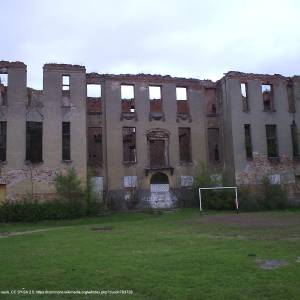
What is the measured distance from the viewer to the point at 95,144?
32844 millimetres

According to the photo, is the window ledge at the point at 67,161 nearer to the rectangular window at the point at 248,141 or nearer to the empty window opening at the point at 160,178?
the empty window opening at the point at 160,178

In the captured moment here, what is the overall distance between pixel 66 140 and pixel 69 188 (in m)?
3.43

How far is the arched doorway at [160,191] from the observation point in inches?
1217

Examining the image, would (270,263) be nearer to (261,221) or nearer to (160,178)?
(261,221)

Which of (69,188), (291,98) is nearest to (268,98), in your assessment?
(291,98)

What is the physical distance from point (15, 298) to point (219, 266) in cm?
403

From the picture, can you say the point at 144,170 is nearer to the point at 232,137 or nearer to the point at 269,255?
the point at 232,137

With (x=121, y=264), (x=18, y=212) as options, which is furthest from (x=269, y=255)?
(x=18, y=212)

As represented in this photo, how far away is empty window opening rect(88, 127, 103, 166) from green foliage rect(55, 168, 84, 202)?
388 centimetres

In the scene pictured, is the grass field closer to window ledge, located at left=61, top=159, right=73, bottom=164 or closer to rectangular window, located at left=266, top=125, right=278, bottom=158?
window ledge, located at left=61, top=159, right=73, bottom=164

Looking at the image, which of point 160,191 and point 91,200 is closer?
point 91,200

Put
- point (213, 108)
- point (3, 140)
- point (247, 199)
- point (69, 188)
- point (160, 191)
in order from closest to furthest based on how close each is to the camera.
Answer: point (69, 188) < point (3, 140) < point (247, 199) < point (160, 191) < point (213, 108)

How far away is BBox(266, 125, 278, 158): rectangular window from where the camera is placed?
32.4 m

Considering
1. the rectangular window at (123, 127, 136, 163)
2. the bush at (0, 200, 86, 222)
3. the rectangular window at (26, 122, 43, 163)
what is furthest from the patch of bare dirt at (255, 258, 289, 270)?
the rectangular window at (123, 127, 136, 163)
